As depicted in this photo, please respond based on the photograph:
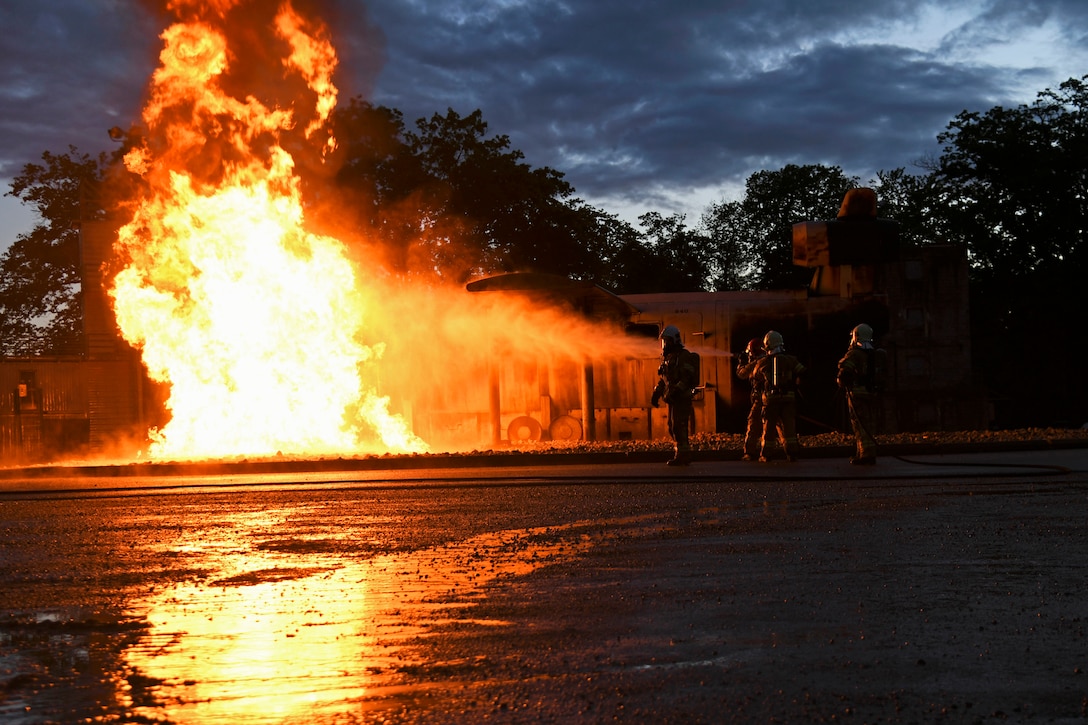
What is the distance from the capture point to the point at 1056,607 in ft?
21.9

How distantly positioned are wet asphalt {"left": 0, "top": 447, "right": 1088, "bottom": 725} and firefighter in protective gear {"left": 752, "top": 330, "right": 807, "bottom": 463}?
5.28 meters

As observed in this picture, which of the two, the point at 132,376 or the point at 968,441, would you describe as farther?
the point at 132,376

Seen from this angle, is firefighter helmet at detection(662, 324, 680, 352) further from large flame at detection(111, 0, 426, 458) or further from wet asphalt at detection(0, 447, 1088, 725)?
large flame at detection(111, 0, 426, 458)

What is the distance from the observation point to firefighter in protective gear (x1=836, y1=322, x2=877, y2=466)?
18016mm

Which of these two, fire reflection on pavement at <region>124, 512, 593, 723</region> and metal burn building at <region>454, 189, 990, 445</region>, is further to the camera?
metal burn building at <region>454, 189, 990, 445</region>

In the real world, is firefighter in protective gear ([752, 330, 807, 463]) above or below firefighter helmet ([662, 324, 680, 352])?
below

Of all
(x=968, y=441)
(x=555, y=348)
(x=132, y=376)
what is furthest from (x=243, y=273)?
(x=968, y=441)

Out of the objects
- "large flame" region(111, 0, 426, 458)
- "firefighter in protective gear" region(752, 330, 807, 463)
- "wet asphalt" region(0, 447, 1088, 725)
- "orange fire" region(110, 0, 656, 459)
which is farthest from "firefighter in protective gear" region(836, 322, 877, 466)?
"large flame" region(111, 0, 426, 458)

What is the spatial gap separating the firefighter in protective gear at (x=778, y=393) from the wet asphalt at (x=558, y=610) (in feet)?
17.3

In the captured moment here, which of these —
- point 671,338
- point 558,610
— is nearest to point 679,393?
point 671,338

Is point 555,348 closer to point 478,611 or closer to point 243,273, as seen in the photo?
point 243,273

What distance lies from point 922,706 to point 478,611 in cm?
277

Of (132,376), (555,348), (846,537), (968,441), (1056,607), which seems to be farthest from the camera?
(132,376)

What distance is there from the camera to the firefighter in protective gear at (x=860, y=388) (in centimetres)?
1802
